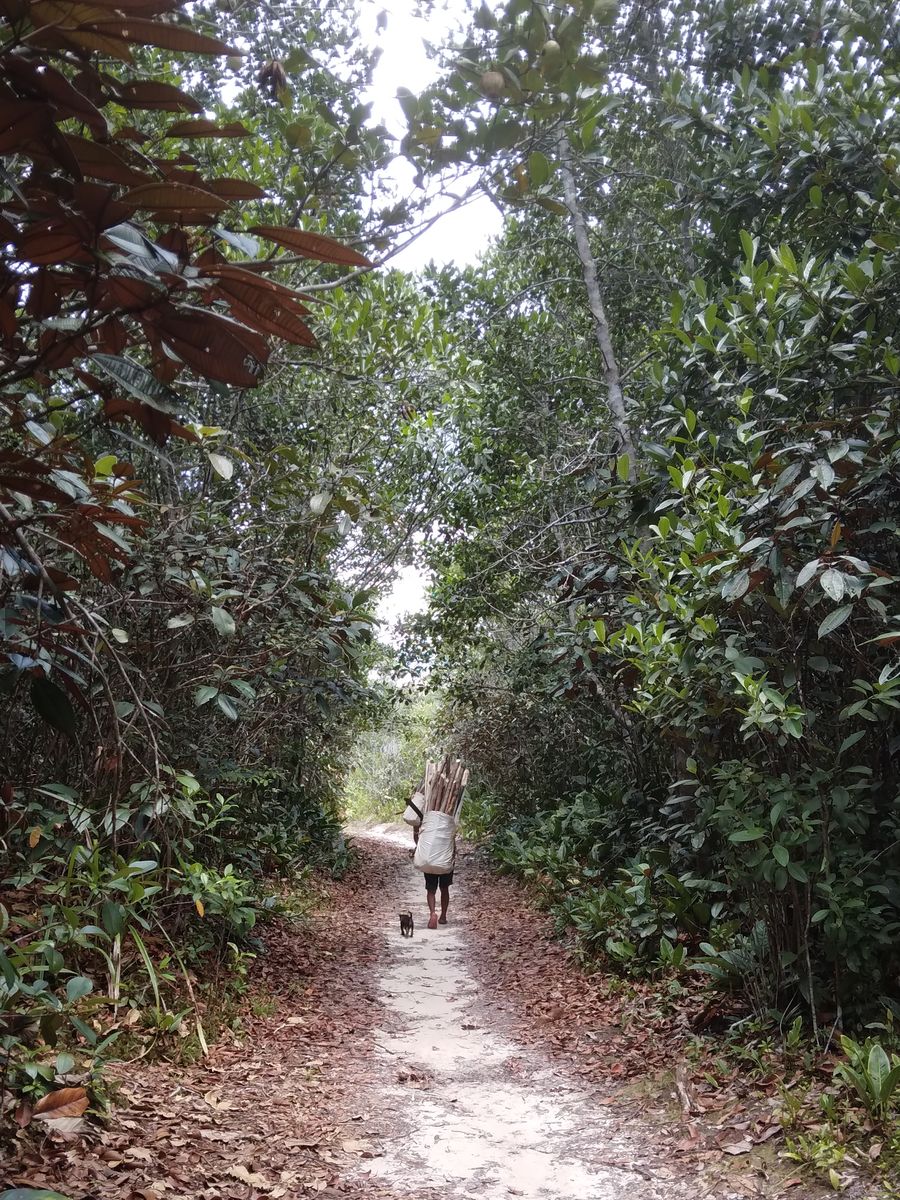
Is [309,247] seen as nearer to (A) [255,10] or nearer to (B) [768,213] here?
(A) [255,10]

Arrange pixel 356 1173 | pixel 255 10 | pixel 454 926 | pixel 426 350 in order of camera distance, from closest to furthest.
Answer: pixel 356 1173
pixel 255 10
pixel 426 350
pixel 454 926

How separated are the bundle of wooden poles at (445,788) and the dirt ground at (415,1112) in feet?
8.03

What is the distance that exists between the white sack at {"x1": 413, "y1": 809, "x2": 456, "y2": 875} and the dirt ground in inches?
82.4

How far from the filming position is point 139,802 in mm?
5117

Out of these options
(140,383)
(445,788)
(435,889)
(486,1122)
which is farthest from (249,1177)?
(435,889)

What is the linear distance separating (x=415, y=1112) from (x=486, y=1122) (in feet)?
1.27

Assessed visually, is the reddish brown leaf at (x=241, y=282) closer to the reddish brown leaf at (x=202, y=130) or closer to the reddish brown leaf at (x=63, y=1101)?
the reddish brown leaf at (x=202, y=130)

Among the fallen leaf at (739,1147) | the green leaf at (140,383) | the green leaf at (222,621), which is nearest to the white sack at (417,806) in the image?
the green leaf at (222,621)

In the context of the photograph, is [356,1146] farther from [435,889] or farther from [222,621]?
[435,889]

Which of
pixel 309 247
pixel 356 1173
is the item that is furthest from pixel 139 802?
pixel 309 247

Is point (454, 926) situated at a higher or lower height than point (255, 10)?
lower

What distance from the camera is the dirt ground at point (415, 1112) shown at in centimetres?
332

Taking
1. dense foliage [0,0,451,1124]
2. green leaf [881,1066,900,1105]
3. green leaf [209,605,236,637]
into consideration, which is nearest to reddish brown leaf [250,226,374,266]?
dense foliage [0,0,451,1124]

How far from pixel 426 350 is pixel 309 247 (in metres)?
6.21
